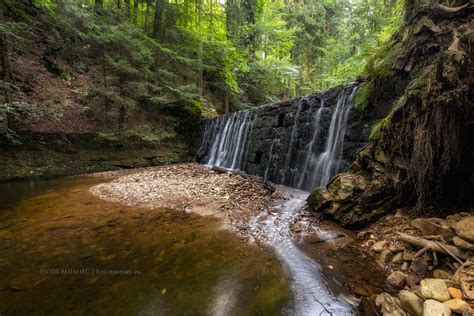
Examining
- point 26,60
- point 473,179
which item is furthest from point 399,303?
point 26,60

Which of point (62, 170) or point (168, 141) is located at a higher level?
point (168, 141)

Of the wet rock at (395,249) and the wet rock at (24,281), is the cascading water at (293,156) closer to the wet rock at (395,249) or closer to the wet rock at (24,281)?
the wet rock at (395,249)

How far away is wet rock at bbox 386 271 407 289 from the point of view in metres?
2.17

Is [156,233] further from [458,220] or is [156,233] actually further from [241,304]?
[458,220]

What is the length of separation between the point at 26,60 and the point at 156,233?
12337mm

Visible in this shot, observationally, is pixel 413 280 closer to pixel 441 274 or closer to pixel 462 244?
pixel 441 274

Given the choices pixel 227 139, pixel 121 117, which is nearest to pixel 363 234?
pixel 227 139

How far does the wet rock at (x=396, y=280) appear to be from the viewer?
217cm

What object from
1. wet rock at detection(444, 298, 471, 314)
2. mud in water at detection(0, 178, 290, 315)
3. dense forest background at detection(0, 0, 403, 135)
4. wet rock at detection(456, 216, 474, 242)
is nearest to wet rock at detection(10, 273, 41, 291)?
mud in water at detection(0, 178, 290, 315)

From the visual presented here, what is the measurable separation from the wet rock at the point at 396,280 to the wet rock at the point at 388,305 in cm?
28

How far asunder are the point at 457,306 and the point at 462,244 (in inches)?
34.3

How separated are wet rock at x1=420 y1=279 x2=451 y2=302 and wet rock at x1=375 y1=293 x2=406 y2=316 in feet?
0.84

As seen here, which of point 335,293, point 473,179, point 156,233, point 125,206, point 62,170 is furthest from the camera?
point 62,170

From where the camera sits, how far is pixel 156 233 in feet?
11.0
